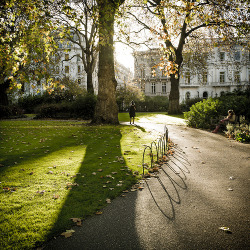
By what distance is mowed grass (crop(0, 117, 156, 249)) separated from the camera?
3.44m

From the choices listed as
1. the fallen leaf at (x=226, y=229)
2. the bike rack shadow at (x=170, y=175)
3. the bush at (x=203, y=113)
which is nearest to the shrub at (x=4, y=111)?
the bush at (x=203, y=113)

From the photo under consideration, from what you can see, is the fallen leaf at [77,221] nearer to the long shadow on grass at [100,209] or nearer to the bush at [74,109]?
the long shadow on grass at [100,209]

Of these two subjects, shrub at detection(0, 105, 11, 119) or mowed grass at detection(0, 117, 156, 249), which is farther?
shrub at detection(0, 105, 11, 119)

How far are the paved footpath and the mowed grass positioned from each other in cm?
35

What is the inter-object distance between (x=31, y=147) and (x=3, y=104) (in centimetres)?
2032

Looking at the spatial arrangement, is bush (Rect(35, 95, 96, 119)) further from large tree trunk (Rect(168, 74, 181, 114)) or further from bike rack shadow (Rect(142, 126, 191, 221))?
bike rack shadow (Rect(142, 126, 191, 221))

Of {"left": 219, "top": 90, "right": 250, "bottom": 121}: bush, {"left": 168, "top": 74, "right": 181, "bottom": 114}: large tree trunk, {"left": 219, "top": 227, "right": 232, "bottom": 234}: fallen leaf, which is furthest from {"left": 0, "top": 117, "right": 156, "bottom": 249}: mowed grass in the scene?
{"left": 168, "top": 74, "right": 181, "bottom": 114}: large tree trunk

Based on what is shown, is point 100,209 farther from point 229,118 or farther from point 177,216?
point 229,118

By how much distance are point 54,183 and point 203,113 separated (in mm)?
12387

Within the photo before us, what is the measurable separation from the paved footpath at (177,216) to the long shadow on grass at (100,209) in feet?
0.04

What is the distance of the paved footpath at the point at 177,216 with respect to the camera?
3.05 meters

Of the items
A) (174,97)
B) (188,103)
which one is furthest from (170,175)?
(188,103)

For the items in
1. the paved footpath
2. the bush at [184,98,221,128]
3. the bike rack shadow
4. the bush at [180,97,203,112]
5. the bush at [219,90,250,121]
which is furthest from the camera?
the bush at [180,97,203,112]

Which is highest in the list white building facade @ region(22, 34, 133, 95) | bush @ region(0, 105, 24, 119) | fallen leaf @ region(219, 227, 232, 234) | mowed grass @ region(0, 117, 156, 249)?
white building facade @ region(22, 34, 133, 95)
